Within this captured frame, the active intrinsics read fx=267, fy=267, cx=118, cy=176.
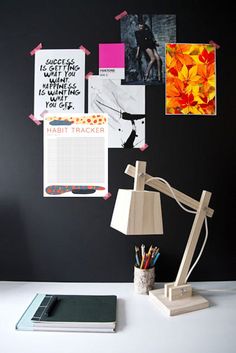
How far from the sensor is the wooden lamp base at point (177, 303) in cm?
81

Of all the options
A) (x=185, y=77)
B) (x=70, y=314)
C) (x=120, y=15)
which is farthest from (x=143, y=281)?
(x=120, y=15)

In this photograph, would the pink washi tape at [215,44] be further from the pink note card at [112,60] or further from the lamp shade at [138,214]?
the lamp shade at [138,214]

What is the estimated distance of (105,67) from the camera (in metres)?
1.08

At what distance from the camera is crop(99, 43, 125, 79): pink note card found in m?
1.08

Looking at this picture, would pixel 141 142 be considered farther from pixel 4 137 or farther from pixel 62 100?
pixel 4 137

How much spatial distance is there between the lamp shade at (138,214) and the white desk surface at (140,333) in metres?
0.26

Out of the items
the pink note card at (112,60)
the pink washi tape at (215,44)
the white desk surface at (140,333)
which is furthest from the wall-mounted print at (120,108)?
the white desk surface at (140,333)

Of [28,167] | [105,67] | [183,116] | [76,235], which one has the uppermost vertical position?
[105,67]

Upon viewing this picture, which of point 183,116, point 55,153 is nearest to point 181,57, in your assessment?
point 183,116

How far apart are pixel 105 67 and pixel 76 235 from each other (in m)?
0.69

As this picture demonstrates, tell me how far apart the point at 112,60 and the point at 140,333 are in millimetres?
967

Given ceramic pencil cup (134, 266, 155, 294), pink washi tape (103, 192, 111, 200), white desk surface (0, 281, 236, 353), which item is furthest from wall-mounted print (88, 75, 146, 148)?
white desk surface (0, 281, 236, 353)

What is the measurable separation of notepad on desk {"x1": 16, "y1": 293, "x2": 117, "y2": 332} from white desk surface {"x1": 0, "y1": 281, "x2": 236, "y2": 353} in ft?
0.06

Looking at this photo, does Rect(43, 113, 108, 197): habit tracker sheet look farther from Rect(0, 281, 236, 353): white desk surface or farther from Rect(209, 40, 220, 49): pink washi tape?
Rect(209, 40, 220, 49): pink washi tape
